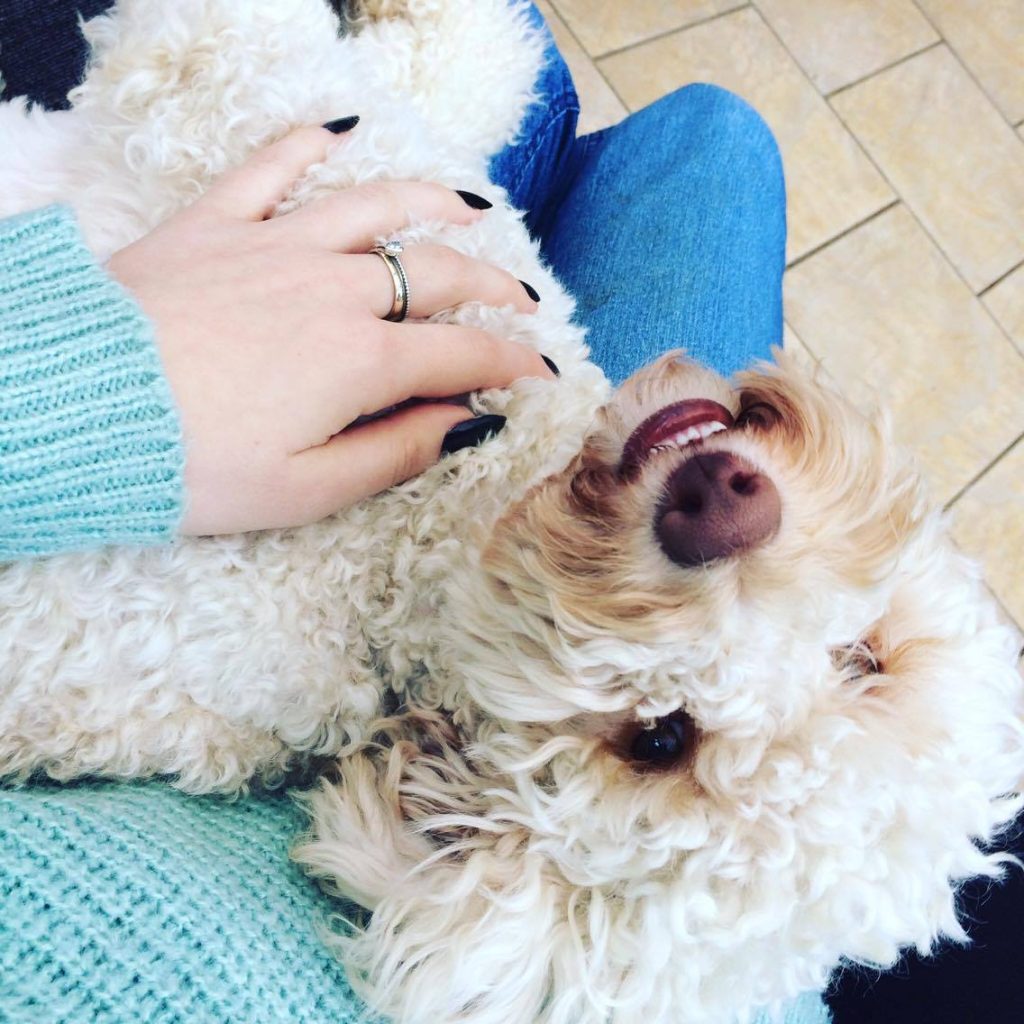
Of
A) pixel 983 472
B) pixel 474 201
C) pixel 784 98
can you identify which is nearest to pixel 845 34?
pixel 784 98

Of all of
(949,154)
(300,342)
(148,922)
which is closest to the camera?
(148,922)

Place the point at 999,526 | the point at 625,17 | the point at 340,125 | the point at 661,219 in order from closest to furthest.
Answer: the point at 340,125 < the point at 661,219 < the point at 999,526 < the point at 625,17

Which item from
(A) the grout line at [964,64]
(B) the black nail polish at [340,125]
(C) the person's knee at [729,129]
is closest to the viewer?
(B) the black nail polish at [340,125]

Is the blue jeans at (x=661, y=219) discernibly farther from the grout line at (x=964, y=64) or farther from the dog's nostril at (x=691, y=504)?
the grout line at (x=964, y=64)

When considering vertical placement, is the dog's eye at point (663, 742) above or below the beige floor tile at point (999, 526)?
above

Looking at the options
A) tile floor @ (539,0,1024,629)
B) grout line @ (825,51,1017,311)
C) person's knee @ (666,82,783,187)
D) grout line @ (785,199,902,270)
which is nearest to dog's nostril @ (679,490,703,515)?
person's knee @ (666,82,783,187)

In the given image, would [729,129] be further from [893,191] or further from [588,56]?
[893,191]

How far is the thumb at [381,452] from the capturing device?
761 millimetres

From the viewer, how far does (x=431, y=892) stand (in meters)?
0.66

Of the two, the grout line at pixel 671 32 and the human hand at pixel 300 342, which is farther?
the grout line at pixel 671 32

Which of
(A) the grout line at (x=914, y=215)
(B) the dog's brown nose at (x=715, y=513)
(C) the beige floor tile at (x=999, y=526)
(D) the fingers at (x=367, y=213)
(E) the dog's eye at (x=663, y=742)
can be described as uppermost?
(D) the fingers at (x=367, y=213)

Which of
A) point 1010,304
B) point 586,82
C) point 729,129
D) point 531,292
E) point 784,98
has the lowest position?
point 1010,304

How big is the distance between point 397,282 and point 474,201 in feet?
0.56

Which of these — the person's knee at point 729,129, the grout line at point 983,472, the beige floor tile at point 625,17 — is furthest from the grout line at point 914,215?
the person's knee at point 729,129
